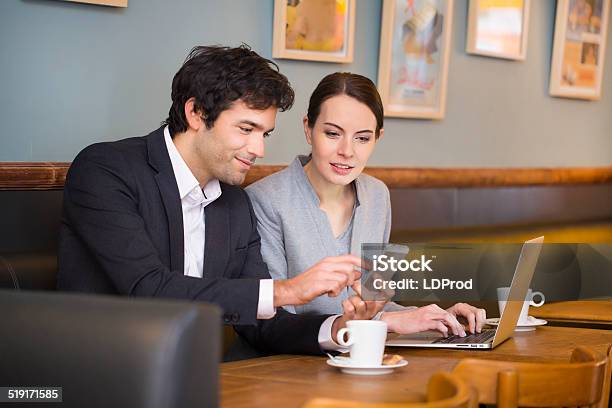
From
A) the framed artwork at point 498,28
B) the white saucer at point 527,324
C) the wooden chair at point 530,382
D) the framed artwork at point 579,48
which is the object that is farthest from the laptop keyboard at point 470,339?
the framed artwork at point 579,48

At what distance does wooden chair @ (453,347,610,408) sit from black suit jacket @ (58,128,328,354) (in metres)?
0.61

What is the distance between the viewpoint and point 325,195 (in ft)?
10.0

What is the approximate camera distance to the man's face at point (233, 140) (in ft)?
8.54

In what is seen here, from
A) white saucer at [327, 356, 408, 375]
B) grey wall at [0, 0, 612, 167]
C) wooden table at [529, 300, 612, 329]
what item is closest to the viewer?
white saucer at [327, 356, 408, 375]

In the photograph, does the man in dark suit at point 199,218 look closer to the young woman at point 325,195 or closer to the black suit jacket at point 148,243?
the black suit jacket at point 148,243

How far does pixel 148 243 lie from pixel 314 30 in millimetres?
1469

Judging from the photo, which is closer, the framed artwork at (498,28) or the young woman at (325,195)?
the young woman at (325,195)

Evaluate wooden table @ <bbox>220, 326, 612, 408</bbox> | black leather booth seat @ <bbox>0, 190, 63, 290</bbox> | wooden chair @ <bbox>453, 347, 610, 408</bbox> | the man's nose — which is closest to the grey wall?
black leather booth seat @ <bbox>0, 190, 63, 290</bbox>

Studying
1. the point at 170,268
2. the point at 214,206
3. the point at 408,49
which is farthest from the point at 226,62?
the point at 408,49

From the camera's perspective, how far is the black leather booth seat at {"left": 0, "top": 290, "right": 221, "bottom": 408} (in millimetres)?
1521

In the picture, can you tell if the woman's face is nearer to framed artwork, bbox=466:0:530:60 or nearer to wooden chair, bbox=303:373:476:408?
wooden chair, bbox=303:373:476:408

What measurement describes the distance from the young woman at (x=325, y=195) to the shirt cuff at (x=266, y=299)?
572 mm

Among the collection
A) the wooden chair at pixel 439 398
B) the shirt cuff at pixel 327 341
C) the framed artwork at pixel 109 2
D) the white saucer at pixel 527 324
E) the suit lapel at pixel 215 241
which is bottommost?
the white saucer at pixel 527 324

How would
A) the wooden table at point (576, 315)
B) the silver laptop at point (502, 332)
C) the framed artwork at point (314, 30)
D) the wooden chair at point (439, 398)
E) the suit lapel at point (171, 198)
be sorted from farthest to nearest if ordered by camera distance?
1. the framed artwork at point (314, 30)
2. the wooden table at point (576, 315)
3. the suit lapel at point (171, 198)
4. the silver laptop at point (502, 332)
5. the wooden chair at point (439, 398)
